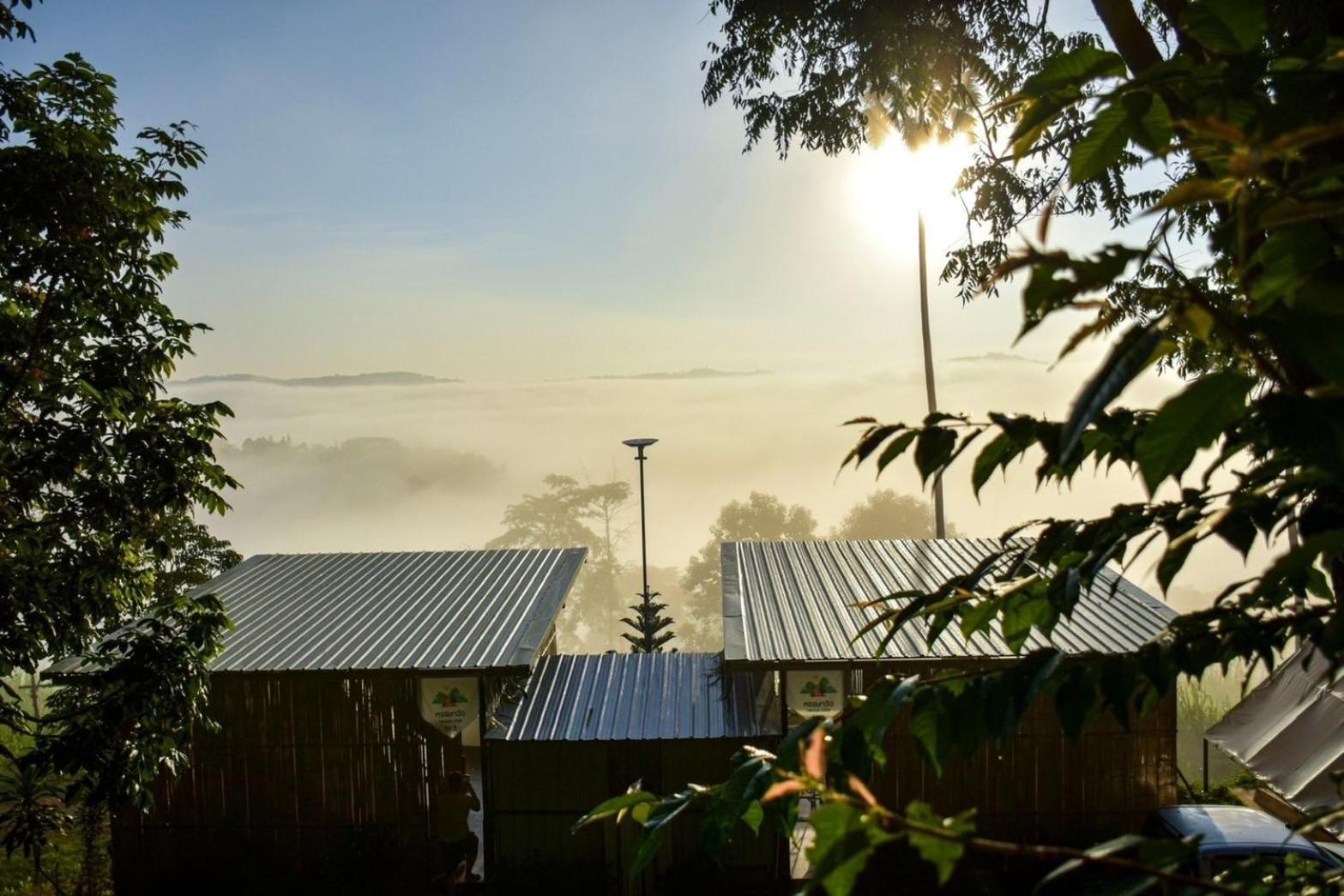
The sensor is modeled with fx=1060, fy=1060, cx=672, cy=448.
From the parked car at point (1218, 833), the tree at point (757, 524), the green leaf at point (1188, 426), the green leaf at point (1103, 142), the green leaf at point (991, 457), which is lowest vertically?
the parked car at point (1218, 833)

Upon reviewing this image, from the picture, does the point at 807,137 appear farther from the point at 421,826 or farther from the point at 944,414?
the point at 944,414

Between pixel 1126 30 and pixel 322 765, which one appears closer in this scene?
pixel 1126 30

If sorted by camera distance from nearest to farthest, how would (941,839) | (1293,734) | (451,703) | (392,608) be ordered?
(941,839)
(1293,734)
(451,703)
(392,608)

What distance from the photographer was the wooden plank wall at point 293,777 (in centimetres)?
1212

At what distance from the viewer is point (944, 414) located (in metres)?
1.93

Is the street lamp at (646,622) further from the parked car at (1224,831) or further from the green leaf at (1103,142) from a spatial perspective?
the green leaf at (1103,142)

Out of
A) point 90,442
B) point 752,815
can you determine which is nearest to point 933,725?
point 752,815

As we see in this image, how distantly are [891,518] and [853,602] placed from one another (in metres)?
58.1

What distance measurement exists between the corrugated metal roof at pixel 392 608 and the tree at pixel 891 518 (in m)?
52.2

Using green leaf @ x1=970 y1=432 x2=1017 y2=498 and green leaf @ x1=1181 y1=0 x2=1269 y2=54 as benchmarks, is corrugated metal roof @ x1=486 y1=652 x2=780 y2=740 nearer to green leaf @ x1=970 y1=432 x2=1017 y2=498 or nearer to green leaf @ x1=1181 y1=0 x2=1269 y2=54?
green leaf @ x1=970 y1=432 x2=1017 y2=498

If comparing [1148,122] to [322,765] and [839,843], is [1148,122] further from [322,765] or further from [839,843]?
[322,765]

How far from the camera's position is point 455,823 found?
1137 centimetres

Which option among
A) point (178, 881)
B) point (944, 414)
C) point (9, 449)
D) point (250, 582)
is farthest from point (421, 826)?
point (944, 414)

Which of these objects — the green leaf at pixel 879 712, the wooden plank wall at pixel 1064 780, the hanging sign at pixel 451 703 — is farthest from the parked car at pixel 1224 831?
the green leaf at pixel 879 712
